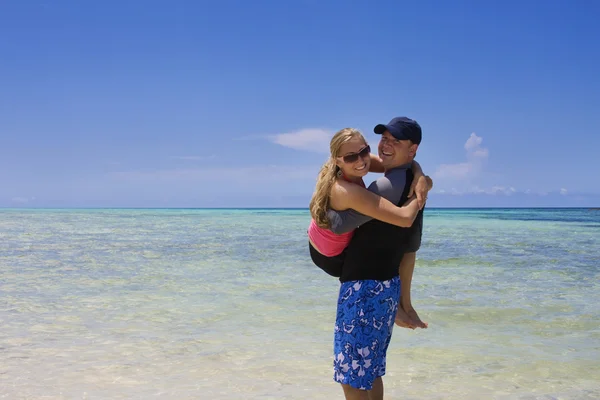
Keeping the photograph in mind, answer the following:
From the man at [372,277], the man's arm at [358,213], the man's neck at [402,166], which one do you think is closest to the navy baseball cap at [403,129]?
the man at [372,277]

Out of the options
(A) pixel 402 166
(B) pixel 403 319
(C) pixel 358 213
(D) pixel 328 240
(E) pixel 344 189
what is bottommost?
(B) pixel 403 319

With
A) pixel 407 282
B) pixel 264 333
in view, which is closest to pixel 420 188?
pixel 407 282

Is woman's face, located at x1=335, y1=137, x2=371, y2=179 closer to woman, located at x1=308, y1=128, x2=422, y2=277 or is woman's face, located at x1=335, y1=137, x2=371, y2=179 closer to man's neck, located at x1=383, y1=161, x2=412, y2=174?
woman, located at x1=308, y1=128, x2=422, y2=277

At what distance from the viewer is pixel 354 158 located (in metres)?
2.54

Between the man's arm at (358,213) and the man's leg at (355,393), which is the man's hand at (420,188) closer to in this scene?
the man's arm at (358,213)

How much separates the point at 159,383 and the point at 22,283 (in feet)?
18.8

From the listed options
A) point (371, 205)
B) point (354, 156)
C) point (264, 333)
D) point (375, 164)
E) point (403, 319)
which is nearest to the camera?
point (371, 205)

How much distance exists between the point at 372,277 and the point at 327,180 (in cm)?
50

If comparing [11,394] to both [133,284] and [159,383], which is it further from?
[133,284]

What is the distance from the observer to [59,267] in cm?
1102

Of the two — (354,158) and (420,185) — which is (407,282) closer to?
(420,185)

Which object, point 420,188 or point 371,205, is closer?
point 371,205

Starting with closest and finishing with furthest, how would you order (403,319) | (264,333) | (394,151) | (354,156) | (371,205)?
(371,205), (354,156), (394,151), (403,319), (264,333)

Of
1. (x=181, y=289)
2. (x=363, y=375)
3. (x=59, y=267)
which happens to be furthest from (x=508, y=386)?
(x=59, y=267)
